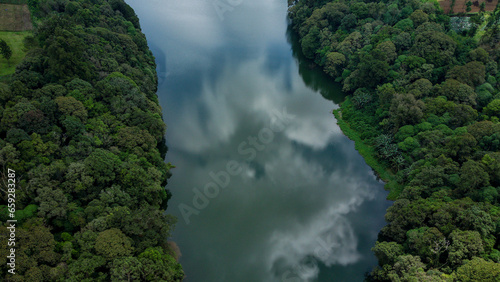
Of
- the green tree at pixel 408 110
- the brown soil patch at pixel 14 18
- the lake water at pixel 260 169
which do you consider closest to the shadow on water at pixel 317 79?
the lake water at pixel 260 169

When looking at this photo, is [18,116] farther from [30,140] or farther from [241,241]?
[241,241]

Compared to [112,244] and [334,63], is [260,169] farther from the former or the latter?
[334,63]

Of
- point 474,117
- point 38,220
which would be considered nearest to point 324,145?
point 474,117

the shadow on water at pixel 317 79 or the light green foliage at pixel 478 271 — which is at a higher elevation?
the shadow on water at pixel 317 79

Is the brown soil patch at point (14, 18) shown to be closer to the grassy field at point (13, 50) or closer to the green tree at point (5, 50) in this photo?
the grassy field at point (13, 50)

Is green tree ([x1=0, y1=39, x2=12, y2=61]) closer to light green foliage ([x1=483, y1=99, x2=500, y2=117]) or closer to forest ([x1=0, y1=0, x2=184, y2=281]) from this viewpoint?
forest ([x1=0, y1=0, x2=184, y2=281])

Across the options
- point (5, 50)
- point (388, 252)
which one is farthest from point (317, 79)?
point (5, 50)
